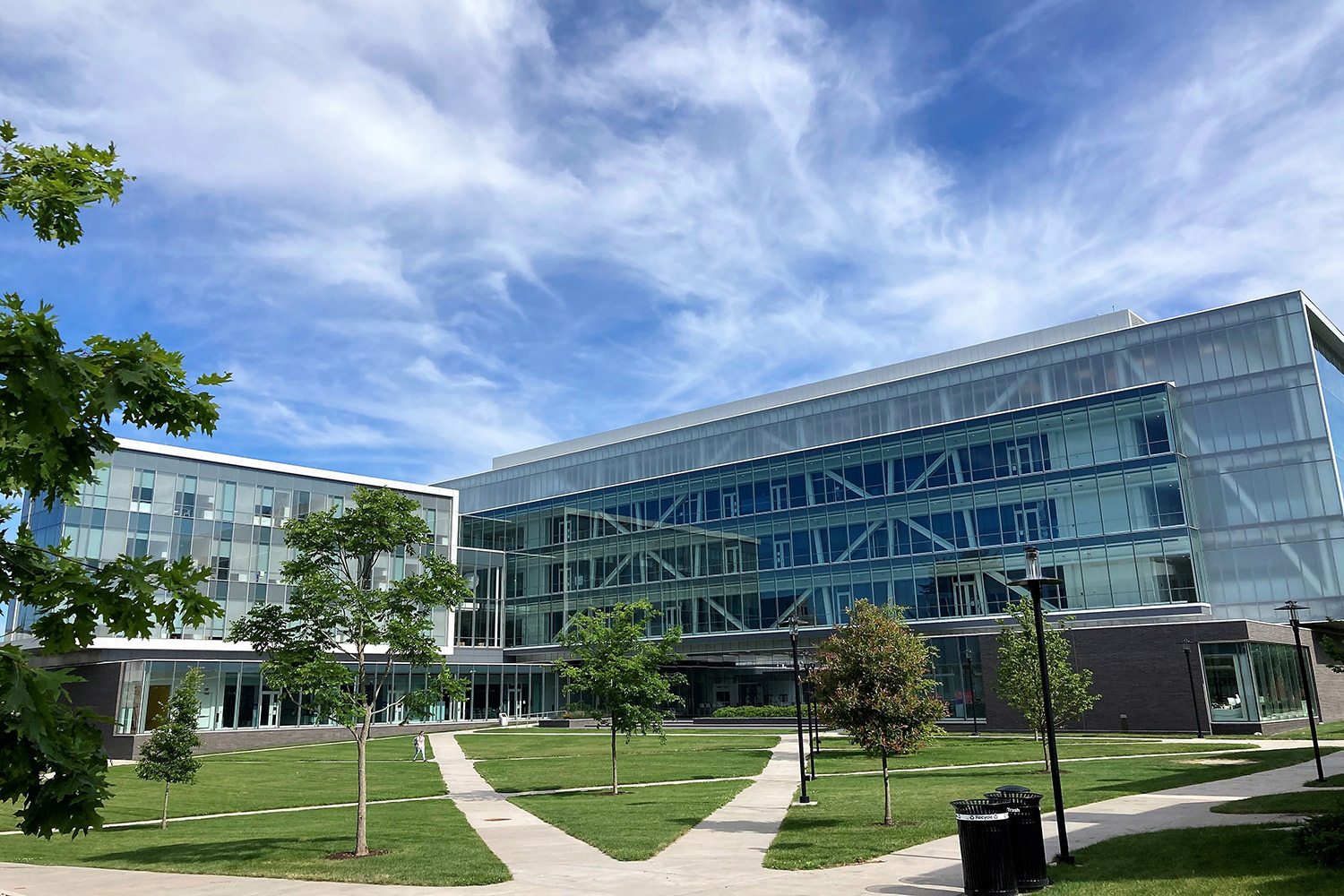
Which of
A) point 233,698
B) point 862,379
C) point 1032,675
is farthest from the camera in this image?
point 862,379

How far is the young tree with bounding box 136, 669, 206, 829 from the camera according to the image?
78.2 ft

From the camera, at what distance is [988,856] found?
12.6m

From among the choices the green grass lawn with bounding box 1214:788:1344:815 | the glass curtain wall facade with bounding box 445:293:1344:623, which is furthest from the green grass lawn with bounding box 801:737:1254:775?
the glass curtain wall facade with bounding box 445:293:1344:623

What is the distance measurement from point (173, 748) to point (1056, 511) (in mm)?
51451

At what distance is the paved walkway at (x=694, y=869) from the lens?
14.0 meters

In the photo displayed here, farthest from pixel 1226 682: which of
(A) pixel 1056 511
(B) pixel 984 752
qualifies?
(B) pixel 984 752

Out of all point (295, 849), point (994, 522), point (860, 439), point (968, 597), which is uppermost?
point (860, 439)

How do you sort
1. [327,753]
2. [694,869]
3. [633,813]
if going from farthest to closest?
[327,753], [633,813], [694,869]

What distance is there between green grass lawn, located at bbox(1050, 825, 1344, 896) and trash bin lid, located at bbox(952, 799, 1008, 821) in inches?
43.4

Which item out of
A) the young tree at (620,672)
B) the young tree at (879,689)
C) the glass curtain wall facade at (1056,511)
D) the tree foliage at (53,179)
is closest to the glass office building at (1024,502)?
the glass curtain wall facade at (1056,511)

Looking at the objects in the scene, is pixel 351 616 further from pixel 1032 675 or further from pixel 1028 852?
pixel 1032 675

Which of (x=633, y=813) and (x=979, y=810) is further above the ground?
(x=979, y=810)

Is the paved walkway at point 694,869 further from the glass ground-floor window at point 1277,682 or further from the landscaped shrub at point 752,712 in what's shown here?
the landscaped shrub at point 752,712

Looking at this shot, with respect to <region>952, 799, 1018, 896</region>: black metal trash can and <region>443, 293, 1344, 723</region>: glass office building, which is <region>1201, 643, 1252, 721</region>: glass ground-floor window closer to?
<region>443, 293, 1344, 723</region>: glass office building
